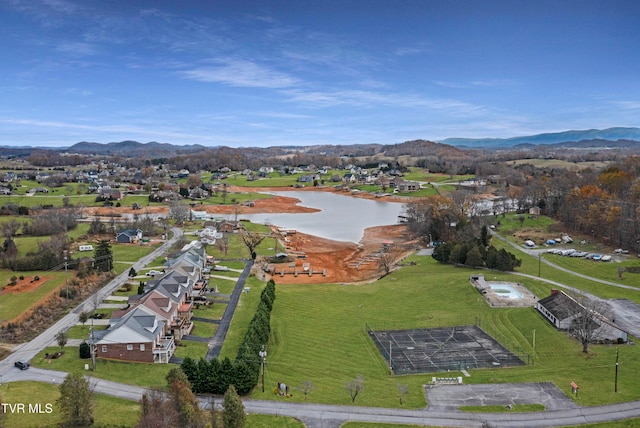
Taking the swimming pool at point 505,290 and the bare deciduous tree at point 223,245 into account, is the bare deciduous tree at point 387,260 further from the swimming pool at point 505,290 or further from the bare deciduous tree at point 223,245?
the bare deciduous tree at point 223,245

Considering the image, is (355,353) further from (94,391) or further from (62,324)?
(62,324)

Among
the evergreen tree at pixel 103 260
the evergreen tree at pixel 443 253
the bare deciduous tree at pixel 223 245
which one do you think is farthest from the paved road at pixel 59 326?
the evergreen tree at pixel 443 253

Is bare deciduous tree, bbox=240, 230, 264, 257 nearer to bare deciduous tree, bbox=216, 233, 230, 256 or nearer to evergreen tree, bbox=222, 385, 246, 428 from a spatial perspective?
bare deciduous tree, bbox=216, 233, 230, 256

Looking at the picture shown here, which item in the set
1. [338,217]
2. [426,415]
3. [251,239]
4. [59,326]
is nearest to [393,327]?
[426,415]

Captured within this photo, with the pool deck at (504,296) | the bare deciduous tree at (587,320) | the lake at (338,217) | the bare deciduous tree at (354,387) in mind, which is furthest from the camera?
the lake at (338,217)

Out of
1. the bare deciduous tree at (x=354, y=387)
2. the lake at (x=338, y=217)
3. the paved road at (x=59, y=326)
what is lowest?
the bare deciduous tree at (x=354, y=387)

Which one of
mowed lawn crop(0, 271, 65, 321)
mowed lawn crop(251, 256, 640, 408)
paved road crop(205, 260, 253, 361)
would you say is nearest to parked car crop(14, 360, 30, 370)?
mowed lawn crop(0, 271, 65, 321)

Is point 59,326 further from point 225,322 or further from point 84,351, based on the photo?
point 225,322

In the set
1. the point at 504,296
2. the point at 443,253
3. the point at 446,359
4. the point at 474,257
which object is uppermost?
the point at 474,257
